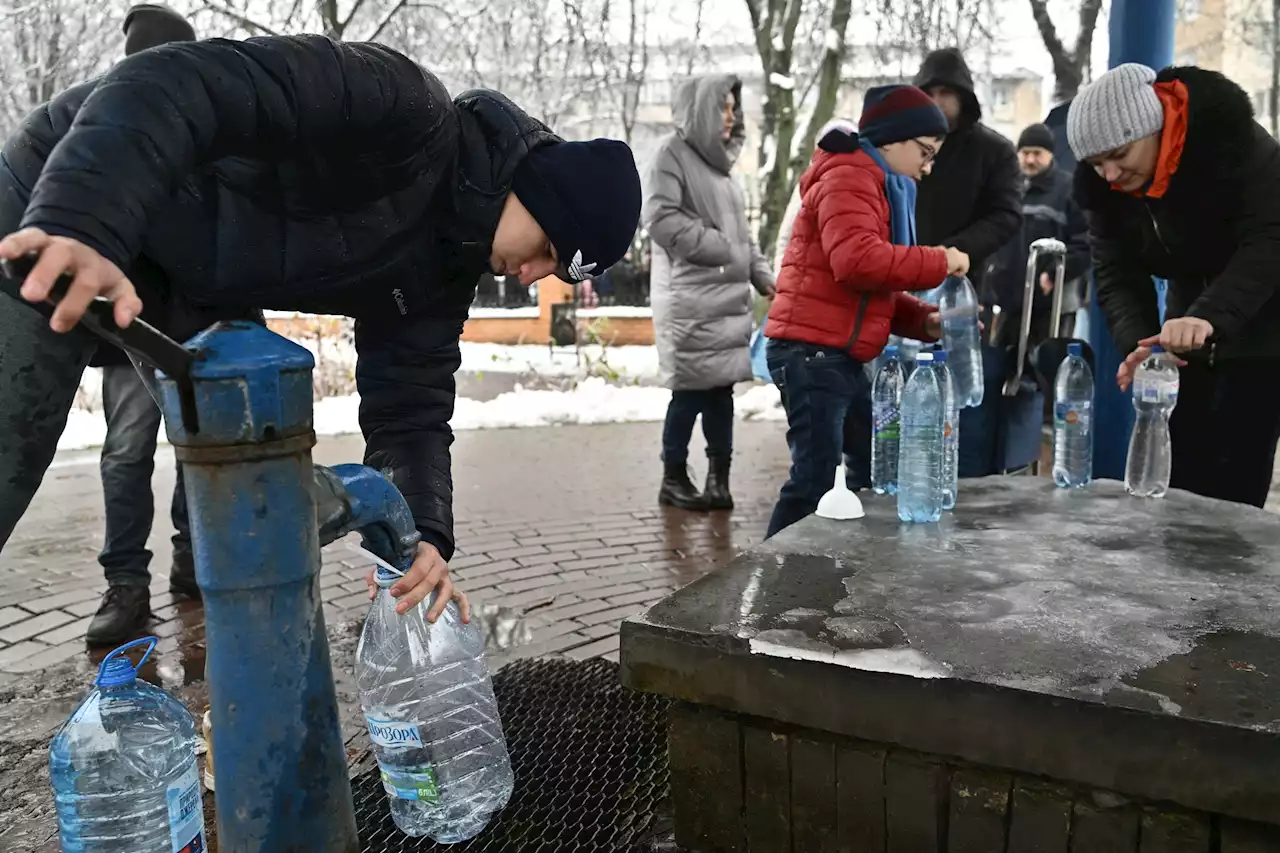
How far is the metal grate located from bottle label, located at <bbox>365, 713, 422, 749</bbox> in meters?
0.31

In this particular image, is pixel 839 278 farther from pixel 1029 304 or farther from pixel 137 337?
pixel 137 337

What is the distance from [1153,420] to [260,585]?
3347 millimetres

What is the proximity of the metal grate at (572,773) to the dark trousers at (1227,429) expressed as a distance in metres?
2.36

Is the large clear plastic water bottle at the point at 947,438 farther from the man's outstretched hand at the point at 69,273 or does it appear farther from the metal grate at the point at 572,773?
the man's outstretched hand at the point at 69,273

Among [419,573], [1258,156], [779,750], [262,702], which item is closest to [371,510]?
[419,573]

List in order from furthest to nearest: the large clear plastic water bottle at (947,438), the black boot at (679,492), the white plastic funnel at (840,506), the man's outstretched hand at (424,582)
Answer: the black boot at (679,492) → the large clear plastic water bottle at (947,438) → the white plastic funnel at (840,506) → the man's outstretched hand at (424,582)

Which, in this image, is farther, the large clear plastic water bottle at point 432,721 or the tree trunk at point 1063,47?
the tree trunk at point 1063,47

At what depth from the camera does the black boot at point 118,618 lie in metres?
3.70

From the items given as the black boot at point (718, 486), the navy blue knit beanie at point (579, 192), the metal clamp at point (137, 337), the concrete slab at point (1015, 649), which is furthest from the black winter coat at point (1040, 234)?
the metal clamp at point (137, 337)

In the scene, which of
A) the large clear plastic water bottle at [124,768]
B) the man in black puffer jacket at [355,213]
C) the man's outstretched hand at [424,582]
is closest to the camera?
the man in black puffer jacket at [355,213]

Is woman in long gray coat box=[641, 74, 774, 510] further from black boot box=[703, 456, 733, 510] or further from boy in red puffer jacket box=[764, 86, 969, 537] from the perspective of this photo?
boy in red puffer jacket box=[764, 86, 969, 537]

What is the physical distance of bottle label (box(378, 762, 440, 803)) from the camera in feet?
6.94

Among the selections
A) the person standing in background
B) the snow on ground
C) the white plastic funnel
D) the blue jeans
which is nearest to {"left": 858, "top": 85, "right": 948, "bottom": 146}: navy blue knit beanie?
the blue jeans

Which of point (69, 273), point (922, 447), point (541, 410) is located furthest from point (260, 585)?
point (541, 410)
